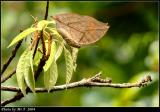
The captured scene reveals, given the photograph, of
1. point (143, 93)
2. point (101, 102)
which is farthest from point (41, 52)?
point (101, 102)

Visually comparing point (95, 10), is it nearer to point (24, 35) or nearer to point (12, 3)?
point (12, 3)

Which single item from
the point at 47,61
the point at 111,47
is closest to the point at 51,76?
the point at 47,61

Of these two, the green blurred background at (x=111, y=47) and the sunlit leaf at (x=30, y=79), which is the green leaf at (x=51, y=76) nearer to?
the sunlit leaf at (x=30, y=79)

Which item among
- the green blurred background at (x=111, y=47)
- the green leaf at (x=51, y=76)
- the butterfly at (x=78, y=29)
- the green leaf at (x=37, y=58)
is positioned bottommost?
the green blurred background at (x=111, y=47)

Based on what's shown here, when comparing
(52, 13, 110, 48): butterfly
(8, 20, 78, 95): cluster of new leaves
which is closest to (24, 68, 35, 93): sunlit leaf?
(8, 20, 78, 95): cluster of new leaves

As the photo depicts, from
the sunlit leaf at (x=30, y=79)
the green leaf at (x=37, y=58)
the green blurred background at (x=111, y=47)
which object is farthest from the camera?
the green blurred background at (x=111, y=47)

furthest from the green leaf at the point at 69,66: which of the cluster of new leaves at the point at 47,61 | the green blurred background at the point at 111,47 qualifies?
the green blurred background at the point at 111,47
